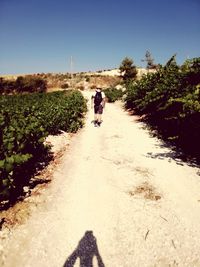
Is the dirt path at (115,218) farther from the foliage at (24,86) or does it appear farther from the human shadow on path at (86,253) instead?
the foliage at (24,86)

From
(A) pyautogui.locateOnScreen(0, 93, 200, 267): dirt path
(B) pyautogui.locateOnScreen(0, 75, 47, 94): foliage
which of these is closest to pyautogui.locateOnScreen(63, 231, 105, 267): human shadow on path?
(A) pyautogui.locateOnScreen(0, 93, 200, 267): dirt path

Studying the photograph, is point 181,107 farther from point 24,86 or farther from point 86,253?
point 24,86

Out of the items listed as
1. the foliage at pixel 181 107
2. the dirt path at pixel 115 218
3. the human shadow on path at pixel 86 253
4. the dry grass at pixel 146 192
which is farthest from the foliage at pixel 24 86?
the human shadow on path at pixel 86 253

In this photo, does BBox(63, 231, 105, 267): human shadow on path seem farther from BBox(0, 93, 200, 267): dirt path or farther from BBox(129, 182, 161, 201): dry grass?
BBox(129, 182, 161, 201): dry grass

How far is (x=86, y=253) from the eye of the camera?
5.07m

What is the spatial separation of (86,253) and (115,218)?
1233mm

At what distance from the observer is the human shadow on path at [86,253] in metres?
4.84

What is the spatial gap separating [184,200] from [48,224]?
3.15m

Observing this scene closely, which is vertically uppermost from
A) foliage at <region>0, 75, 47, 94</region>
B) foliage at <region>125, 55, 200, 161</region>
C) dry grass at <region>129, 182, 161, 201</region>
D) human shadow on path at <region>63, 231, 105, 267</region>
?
foliage at <region>125, 55, 200, 161</region>

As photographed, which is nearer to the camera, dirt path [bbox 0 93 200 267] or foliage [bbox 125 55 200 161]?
dirt path [bbox 0 93 200 267]

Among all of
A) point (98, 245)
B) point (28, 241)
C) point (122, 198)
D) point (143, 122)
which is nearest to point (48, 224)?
point (28, 241)

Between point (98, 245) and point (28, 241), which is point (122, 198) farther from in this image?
point (28, 241)

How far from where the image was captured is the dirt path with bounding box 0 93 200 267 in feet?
16.5

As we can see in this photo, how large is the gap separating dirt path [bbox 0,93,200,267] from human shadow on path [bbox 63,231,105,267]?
17 mm
